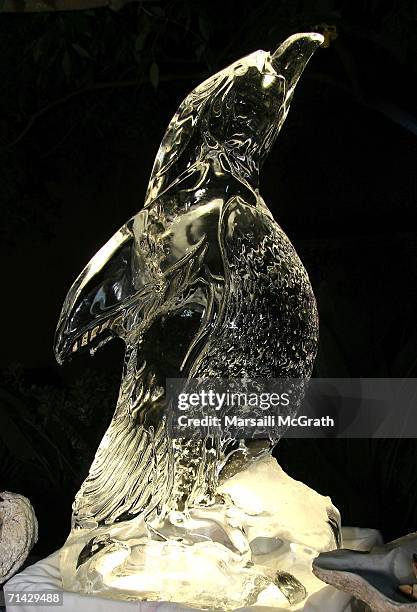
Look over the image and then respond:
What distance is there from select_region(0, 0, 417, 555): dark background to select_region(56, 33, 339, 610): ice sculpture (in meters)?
0.61

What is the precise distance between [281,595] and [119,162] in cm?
103

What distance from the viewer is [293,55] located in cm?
102

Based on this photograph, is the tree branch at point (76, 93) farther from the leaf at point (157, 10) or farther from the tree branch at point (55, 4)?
the tree branch at point (55, 4)

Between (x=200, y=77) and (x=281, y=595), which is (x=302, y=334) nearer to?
(x=281, y=595)

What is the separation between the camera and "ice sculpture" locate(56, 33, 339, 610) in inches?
36.5

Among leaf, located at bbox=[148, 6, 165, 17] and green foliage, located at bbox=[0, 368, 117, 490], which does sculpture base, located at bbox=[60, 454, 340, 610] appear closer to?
green foliage, located at bbox=[0, 368, 117, 490]

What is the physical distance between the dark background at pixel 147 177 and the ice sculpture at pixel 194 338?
2.00 ft

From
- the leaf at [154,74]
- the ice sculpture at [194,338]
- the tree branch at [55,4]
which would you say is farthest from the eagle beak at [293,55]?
the leaf at [154,74]

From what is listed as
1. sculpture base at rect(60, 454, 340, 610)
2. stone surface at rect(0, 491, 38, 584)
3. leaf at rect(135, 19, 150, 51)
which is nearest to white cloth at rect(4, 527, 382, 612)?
sculpture base at rect(60, 454, 340, 610)

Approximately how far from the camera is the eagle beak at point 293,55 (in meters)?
1.01

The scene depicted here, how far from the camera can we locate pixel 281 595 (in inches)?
35.9

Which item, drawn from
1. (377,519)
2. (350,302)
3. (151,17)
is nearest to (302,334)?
(350,302)

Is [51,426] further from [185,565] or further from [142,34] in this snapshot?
[185,565]

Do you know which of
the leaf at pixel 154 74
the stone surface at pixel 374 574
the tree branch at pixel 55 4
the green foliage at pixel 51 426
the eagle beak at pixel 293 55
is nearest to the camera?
the stone surface at pixel 374 574
